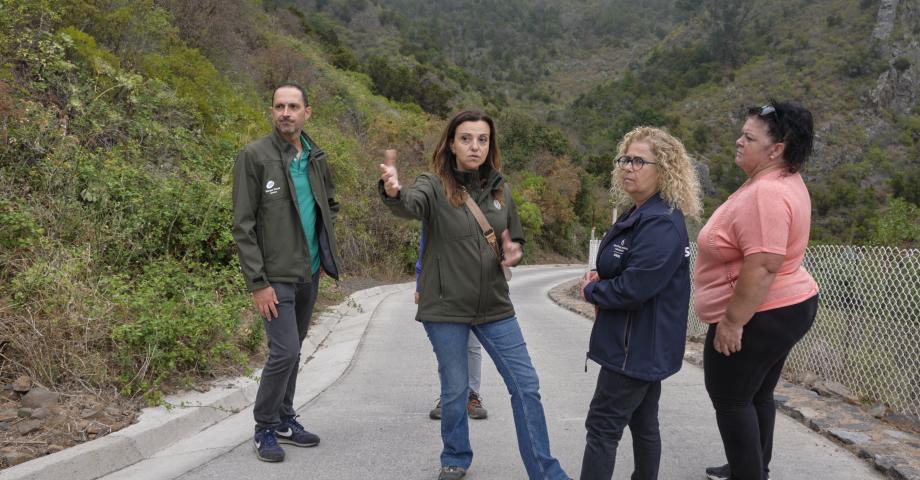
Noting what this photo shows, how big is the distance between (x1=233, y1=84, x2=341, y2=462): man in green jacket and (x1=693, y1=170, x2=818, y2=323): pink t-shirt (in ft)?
7.36

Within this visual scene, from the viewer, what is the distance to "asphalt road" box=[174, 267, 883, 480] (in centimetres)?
411

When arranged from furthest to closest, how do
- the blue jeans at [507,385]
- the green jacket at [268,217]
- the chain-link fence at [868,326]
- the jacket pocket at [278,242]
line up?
the chain-link fence at [868,326]
the jacket pocket at [278,242]
the green jacket at [268,217]
the blue jeans at [507,385]

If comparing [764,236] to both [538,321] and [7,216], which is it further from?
[538,321]

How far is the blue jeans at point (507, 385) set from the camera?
136 inches

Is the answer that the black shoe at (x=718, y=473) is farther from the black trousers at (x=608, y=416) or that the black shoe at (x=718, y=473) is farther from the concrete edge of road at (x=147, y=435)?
the concrete edge of road at (x=147, y=435)

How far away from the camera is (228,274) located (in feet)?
24.3

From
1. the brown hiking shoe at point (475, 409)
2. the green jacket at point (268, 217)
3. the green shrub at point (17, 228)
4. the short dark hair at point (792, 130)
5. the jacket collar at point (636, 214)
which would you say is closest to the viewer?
the jacket collar at point (636, 214)

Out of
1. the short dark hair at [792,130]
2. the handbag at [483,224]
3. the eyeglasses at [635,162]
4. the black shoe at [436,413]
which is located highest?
the short dark hair at [792,130]

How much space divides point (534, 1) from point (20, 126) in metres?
124

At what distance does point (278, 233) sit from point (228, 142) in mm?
8875

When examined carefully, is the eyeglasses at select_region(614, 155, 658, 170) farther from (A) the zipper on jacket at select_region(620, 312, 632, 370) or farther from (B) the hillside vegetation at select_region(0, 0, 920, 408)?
(B) the hillside vegetation at select_region(0, 0, 920, 408)

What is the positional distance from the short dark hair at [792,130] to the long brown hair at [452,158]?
1284 mm

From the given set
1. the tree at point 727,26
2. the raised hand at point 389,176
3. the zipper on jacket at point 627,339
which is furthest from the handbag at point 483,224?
the tree at point 727,26

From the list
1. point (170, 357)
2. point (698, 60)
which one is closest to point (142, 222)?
point (170, 357)
